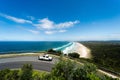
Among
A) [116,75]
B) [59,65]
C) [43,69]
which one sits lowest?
[116,75]

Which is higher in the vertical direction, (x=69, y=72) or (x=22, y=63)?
(x=69, y=72)

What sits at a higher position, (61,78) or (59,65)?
(59,65)

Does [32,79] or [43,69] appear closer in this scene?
[32,79]

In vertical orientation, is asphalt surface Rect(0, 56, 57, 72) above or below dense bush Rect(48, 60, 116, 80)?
below

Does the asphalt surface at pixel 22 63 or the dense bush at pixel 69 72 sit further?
the asphalt surface at pixel 22 63

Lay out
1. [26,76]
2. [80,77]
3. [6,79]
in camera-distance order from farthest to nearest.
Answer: [80,77] < [6,79] < [26,76]

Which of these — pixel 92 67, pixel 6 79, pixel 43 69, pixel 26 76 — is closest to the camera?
pixel 26 76

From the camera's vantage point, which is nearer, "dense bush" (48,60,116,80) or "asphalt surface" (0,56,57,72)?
"dense bush" (48,60,116,80)

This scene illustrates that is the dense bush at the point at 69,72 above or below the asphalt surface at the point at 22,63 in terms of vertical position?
above

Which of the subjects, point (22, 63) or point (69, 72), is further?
point (22, 63)

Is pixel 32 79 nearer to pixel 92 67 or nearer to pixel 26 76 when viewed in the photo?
pixel 26 76

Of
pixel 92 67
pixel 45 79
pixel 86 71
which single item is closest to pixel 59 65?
pixel 45 79
